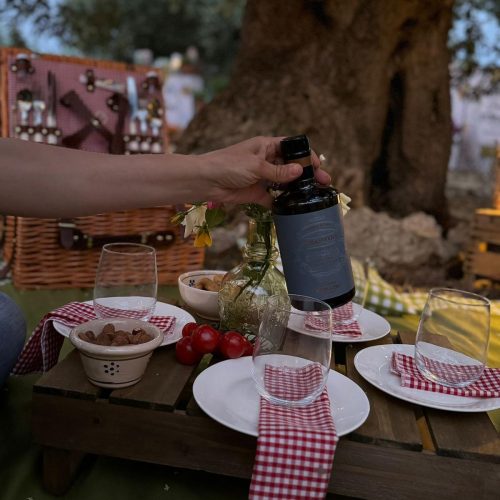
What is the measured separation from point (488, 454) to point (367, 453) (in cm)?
19

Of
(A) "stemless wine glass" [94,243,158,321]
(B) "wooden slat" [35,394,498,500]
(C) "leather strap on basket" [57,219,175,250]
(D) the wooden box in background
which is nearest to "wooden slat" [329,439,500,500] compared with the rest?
(B) "wooden slat" [35,394,498,500]

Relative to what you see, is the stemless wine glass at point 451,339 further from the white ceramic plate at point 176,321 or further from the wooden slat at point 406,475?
the white ceramic plate at point 176,321

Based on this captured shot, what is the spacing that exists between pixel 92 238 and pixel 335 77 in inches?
80.9

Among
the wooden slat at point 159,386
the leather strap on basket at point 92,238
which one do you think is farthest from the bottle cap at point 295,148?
the leather strap on basket at point 92,238

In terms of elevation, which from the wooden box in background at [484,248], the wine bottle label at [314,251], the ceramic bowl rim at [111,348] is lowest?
the wooden box in background at [484,248]

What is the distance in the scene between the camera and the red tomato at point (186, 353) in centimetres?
114

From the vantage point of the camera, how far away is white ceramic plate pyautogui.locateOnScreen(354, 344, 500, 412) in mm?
1012

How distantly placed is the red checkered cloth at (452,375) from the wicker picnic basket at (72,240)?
164cm

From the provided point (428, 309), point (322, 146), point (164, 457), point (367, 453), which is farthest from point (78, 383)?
point (322, 146)

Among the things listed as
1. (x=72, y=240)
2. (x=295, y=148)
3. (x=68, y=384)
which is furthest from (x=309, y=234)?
(x=72, y=240)

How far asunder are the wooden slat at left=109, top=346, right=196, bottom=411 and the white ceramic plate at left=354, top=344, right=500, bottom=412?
0.35 metres

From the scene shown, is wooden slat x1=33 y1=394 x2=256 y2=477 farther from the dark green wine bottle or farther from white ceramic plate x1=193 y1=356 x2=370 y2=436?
the dark green wine bottle

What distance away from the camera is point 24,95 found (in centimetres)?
266

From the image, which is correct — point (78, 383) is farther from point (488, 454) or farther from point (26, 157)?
point (488, 454)
